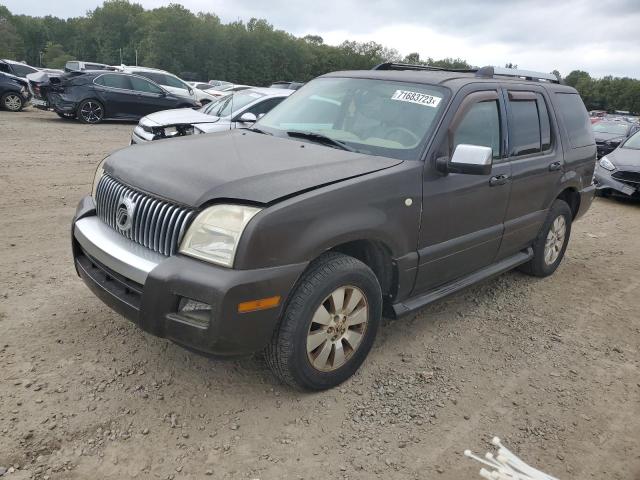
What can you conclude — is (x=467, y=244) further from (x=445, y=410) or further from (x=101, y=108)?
(x=101, y=108)

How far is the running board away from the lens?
3541mm

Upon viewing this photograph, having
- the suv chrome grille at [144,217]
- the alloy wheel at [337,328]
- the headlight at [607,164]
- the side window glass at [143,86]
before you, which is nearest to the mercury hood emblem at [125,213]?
the suv chrome grille at [144,217]

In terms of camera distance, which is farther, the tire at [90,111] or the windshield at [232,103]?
the tire at [90,111]

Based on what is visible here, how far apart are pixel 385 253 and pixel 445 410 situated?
0.98 m

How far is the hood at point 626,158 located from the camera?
9727 millimetres

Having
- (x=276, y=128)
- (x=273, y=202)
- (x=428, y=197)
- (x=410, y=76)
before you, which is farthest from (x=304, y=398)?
(x=410, y=76)

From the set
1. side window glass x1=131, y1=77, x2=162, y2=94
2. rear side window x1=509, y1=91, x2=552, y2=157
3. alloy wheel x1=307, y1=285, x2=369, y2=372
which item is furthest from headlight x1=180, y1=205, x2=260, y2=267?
side window glass x1=131, y1=77, x2=162, y2=94

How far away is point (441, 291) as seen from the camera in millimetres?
3834

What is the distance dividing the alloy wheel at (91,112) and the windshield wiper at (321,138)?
1323 cm

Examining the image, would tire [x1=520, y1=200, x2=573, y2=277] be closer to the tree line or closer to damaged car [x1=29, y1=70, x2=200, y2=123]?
damaged car [x1=29, y1=70, x2=200, y2=123]

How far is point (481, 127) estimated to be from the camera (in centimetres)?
392

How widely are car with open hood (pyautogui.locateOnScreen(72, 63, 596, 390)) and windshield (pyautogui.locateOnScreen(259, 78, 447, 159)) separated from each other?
0.01 meters

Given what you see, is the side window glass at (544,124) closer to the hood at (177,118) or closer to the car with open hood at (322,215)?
the car with open hood at (322,215)

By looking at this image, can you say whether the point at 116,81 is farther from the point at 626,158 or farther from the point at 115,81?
the point at 626,158
